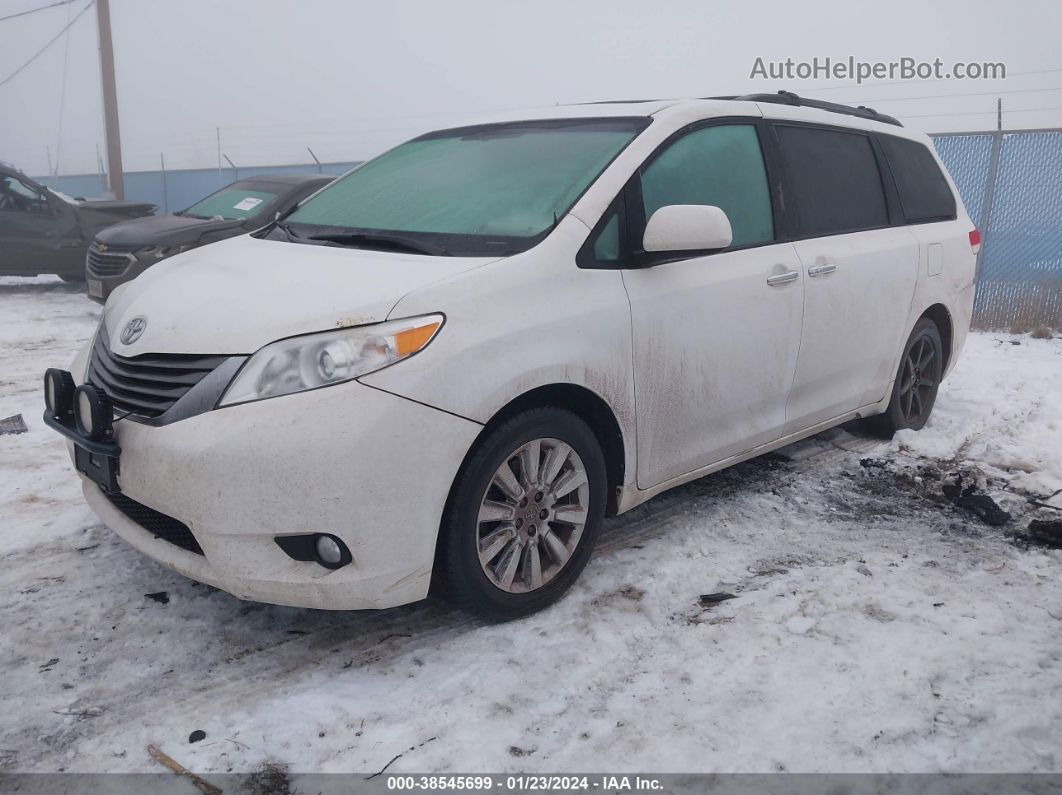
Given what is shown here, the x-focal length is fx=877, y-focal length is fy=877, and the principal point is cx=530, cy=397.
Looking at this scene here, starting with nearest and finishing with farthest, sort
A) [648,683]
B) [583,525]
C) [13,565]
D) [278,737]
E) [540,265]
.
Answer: [278,737]
[648,683]
[540,265]
[583,525]
[13,565]

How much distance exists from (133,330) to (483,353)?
3.98 ft

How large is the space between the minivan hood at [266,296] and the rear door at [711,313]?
77cm

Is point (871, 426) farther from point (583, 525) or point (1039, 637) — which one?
point (583, 525)

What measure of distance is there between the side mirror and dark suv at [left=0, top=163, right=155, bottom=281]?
33.6ft

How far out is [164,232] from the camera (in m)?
8.58

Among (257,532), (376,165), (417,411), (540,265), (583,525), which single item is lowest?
(583,525)

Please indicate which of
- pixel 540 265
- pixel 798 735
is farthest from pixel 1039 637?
pixel 540 265

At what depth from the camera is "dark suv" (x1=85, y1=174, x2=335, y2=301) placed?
27.8ft

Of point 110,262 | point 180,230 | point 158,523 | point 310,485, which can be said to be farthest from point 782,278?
point 110,262

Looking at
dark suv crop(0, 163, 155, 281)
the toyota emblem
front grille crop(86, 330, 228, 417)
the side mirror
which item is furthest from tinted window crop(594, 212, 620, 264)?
dark suv crop(0, 163, 155, 281)

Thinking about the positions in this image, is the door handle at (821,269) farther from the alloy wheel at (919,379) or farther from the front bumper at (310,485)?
the front bumper at (310,485)

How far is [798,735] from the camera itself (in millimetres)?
2502

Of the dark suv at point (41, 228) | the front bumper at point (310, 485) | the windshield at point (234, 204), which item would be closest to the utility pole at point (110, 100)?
the dark suv at point (41, 228)

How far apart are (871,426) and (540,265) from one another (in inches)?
124
